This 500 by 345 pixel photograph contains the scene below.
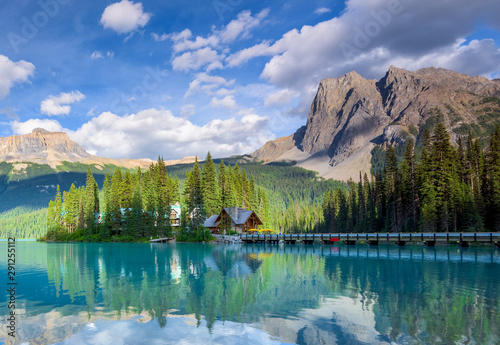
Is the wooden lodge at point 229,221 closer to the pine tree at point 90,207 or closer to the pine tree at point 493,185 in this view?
the pine tree at point 90,207

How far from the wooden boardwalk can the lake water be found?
28103 millimetres

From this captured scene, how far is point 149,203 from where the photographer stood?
94.8 meters

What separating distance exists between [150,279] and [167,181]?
253 feet

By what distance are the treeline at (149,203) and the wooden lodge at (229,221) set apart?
249cm

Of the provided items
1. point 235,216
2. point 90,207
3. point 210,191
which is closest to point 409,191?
point 235,216

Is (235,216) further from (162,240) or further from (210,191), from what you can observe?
(162,240)

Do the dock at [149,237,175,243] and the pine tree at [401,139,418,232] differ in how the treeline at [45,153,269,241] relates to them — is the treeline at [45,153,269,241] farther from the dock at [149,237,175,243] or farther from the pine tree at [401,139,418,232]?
the pine tree at [401,139,418,232]

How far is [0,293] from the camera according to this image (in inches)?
926

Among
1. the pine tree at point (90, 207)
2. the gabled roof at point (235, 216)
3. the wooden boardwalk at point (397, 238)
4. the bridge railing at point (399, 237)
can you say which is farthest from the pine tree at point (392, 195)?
the pine tree at point (90, 207)

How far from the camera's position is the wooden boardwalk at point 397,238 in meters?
55.1

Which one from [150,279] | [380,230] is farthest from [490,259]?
[380,230]

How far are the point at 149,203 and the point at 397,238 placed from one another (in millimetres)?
59917

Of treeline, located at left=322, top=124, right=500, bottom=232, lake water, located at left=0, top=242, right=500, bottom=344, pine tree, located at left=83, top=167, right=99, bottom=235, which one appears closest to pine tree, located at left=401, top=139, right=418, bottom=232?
treeline, located at left=322, top=124, right=500, bottom=232

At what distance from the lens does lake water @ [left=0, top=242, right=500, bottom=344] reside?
46.1 ft
